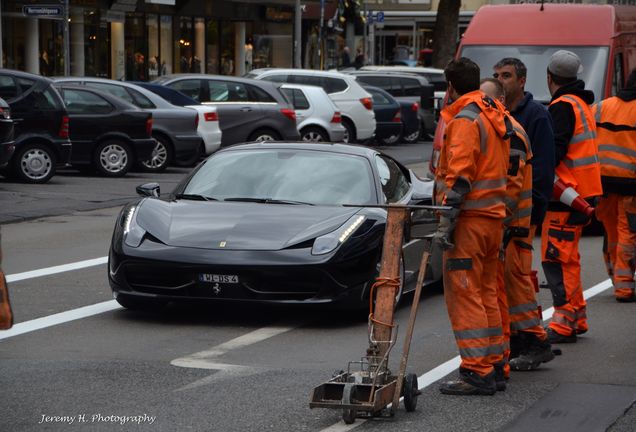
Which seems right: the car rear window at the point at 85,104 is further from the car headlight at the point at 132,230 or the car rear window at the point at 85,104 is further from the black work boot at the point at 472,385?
the black work boot at the point at 472,385

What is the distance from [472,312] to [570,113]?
7.27 ft

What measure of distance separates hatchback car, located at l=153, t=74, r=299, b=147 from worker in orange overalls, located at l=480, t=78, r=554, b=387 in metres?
17.9

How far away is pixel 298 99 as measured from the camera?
28281 mm

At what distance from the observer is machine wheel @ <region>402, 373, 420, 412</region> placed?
270 inches

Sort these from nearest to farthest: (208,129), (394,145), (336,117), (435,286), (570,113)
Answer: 1. (570,113)
2. (435,286)
3. (208,129)
4. (336,117)
5. (394,145)

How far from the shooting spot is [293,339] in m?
9.09

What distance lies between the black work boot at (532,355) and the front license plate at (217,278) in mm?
2174

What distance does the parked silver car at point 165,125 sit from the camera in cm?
2369

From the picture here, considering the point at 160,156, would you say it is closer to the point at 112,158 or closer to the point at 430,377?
the point at 112,158

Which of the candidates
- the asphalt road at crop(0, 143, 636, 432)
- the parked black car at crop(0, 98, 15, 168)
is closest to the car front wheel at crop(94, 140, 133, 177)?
the parked black car at crop(0, 98, 15, 168)

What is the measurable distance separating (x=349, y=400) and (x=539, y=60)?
477 inches

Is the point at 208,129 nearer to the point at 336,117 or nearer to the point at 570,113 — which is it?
the point at 336,117

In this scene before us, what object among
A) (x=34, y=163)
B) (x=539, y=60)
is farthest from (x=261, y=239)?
(x=34, y=163)

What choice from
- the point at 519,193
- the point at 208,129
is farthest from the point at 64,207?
the point at 519,193
